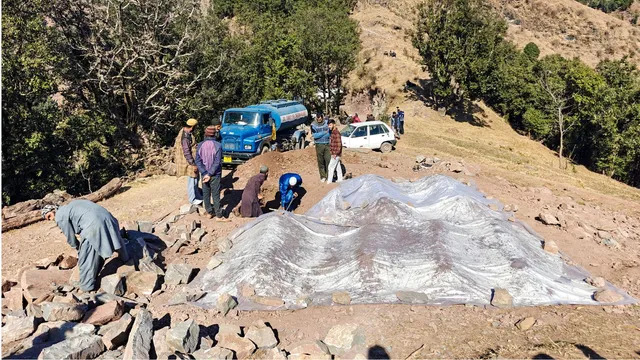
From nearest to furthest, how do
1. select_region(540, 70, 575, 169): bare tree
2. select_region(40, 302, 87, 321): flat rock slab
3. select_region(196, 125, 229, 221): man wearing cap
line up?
select_region(40, 302, 87, 321): flat rock slab < select_region(196, 125, 229, 221): man wearing cap < select_region(540, 70, 575, 169): bare tree

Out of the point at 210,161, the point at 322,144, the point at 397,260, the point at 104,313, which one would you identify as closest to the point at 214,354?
the point at 104,313

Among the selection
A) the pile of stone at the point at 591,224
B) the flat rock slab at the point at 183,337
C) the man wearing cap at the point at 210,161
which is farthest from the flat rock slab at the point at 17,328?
the pile of stone at the point at 591,224

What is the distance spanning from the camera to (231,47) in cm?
2586

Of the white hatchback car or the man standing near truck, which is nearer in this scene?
the man standing near truck

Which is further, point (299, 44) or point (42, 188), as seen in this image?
point (299, 44)

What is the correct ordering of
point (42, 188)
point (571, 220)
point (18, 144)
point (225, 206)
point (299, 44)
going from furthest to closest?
point (299, 44), point (42, 188), point (18, 144), point (225, 206), point (571, 220)

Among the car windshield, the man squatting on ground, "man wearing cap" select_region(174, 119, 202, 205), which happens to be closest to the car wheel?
the car windshield

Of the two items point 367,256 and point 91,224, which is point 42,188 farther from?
point 367,256

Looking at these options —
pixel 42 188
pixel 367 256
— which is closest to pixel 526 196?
pixel 367 256

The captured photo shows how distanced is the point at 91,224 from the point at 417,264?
16.8 ft

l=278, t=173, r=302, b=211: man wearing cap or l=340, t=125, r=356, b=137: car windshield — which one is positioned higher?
l=278, t=173, r=302, b=211: man wearing cap

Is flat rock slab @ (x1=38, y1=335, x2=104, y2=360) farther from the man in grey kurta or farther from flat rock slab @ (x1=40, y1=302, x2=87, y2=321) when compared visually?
the man in grey kurta

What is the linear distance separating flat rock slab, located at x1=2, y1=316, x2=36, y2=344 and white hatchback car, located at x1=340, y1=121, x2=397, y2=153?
1591 cm

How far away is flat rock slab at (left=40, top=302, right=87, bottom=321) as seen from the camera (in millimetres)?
5457
